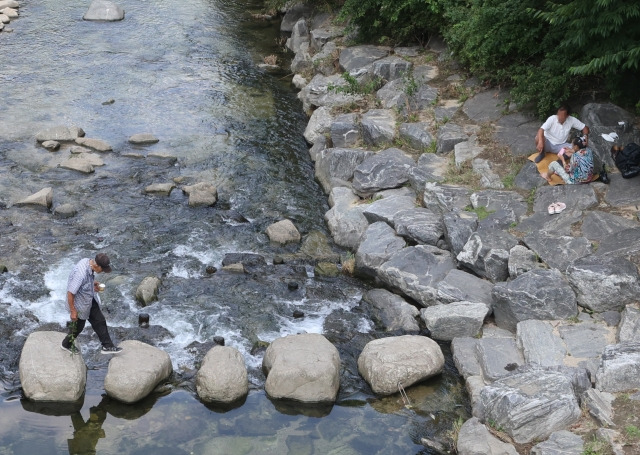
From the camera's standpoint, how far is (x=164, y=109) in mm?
21328

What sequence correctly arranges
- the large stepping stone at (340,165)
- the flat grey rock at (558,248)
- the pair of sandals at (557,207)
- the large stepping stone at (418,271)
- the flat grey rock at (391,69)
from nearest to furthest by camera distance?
the flat grey rock at (558,248), the large stepping stone at (418,271), the pair of sandals at (557,207), the large stepping stone at (340,165), the flat grey rock at (391,69)

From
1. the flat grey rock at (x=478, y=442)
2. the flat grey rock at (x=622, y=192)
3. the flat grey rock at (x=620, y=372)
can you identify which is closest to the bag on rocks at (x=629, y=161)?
the flat grey rock at (x=622, y=192)

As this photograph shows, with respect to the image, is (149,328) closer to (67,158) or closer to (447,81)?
(67,158)

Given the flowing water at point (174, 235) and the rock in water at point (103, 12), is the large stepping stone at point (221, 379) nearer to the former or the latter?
the flowing water at point (174, 235)

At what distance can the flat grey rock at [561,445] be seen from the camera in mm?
9344

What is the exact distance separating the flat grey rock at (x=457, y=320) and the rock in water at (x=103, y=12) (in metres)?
20.2

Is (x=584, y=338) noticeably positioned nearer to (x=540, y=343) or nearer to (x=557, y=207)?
(x=540, y=343)

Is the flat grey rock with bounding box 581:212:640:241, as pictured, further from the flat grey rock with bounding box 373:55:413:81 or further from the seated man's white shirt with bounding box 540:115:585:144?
the flat grey rock with bounding box 373:55:413:81

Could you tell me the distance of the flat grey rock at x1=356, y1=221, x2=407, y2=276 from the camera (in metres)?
14.2

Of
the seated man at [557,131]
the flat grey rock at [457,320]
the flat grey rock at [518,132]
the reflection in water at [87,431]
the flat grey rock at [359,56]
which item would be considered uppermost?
the seated man at [557,131]

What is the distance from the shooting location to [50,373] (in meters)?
10.8

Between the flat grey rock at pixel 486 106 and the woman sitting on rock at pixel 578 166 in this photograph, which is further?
the flat grey rock at pixel 486 106

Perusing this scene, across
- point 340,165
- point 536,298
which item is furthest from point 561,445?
point 340,165

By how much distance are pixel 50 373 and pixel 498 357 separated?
265 inches
